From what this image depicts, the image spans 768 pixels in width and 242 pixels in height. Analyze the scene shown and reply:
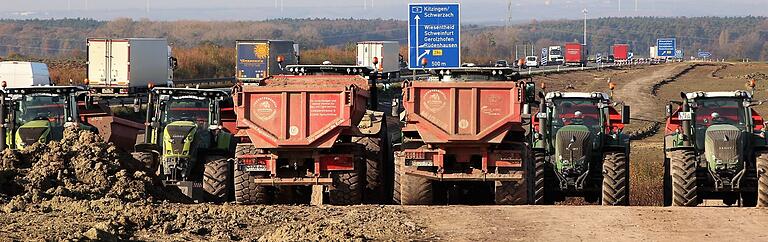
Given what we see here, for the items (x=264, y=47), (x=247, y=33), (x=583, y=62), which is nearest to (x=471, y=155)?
(x=264, y=47)

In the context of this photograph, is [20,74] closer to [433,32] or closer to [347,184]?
[433,32]

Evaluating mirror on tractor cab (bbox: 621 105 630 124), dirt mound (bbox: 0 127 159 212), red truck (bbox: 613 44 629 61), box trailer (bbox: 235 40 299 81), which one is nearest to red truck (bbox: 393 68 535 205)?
mirror on tractor cab (bbox: 621 105 630 124)

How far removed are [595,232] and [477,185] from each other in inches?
237

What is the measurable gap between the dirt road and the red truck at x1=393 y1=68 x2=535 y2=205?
1146 millimetres

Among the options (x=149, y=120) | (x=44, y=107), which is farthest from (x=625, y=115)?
(x=44, y=107)

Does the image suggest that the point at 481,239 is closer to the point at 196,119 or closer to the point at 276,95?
the point at 276,95

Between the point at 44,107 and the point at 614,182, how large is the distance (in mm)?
10479

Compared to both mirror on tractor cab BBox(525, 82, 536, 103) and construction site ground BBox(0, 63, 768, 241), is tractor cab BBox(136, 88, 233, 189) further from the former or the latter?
mirror on tractor cab BBox(525, 82, 536, 103)

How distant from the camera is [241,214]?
19.4 m

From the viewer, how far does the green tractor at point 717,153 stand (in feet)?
73.1

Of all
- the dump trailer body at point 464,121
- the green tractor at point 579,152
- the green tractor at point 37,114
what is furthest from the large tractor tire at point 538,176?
the green tractor at point 37,114

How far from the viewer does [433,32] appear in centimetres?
2797

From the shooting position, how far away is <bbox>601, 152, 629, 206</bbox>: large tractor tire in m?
22.7

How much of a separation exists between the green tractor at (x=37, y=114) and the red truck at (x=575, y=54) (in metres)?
102
